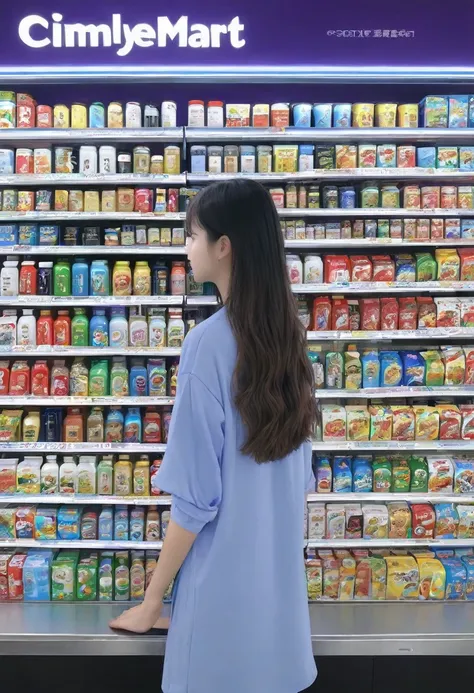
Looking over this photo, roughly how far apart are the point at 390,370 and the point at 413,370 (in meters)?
0.13

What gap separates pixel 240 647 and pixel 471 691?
173cm

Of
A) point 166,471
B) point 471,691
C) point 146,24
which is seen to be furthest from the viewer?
point 146,24

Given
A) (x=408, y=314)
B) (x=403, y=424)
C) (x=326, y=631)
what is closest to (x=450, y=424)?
(x=403, y=424)

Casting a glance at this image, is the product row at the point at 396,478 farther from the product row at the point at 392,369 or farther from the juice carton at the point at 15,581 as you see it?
the juice carton at the point at 15,581

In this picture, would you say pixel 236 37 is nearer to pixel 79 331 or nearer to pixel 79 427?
pixel 79 331

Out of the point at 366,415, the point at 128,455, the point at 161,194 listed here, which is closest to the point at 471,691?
the point at 366,415

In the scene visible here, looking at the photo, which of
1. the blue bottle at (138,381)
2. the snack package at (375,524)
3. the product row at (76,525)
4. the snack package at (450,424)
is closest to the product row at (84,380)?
the blue bottle at (138,381)

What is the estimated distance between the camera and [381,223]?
3.22 meters

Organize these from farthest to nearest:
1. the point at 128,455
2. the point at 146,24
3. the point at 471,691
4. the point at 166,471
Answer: the point at 128,455, the point at 146,24, the point at 471,691, the point at 166,471

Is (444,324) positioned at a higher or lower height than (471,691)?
higher

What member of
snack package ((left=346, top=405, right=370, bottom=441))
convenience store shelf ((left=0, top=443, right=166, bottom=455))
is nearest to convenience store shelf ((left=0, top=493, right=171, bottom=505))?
convenience store shelf ((left=0, top=443, right=166, bottom=455))

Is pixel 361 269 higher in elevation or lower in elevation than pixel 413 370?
higher

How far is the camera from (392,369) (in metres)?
3.27

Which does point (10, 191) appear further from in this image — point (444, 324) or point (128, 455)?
point (444, 324)
